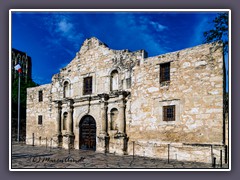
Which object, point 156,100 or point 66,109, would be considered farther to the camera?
point 66,109

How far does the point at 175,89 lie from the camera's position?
969 cm

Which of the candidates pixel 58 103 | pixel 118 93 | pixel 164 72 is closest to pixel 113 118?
pixel 118 93

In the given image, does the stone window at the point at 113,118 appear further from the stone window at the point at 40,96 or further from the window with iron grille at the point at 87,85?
the stone window at the point at 40,96

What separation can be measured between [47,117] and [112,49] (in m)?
6.40

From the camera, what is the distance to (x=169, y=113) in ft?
32.1

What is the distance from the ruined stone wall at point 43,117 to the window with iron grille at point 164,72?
298 inches

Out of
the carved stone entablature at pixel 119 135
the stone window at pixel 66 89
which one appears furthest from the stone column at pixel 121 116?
the stone window at pixel 66 89

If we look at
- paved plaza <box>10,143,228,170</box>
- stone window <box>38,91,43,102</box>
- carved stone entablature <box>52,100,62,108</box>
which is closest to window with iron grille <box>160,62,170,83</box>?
paved plaza <box>10,143,228,170</box>

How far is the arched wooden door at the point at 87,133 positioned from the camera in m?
12.7

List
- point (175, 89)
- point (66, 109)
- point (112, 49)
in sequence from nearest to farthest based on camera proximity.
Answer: point (175, 89), point (112, 49), point (66, 109)

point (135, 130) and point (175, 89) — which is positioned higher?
point (175, 89)
